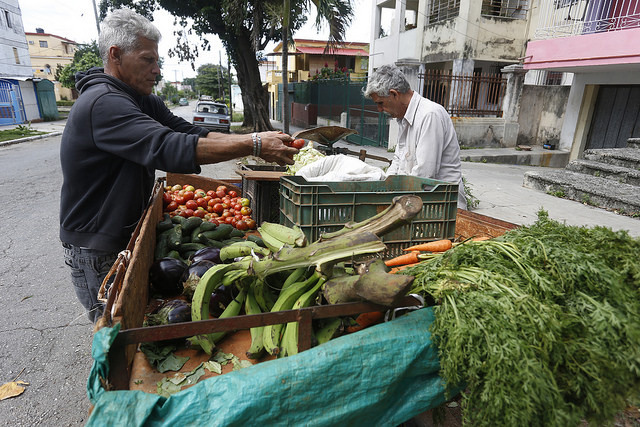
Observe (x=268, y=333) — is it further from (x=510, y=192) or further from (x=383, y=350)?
(x=510, y=192)

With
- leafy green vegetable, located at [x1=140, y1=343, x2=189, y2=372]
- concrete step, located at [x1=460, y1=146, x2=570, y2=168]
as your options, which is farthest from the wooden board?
concrete step, located at [x1=460, y1=146, x2=570, y2=168]

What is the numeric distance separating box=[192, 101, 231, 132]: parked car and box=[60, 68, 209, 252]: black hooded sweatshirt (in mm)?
17861

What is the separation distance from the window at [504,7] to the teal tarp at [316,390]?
20.4 meters

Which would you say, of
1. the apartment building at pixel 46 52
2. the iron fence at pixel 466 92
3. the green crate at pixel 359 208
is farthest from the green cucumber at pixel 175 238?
the apartment building at pixel 46 52

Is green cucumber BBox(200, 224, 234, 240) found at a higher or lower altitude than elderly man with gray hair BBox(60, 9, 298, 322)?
lower

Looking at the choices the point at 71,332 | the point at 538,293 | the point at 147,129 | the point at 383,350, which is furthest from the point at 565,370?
the point at 71,332

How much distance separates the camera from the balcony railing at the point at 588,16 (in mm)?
10664

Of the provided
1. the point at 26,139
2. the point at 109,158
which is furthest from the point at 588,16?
the point at 26,139

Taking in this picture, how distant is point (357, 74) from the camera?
33.9 meters

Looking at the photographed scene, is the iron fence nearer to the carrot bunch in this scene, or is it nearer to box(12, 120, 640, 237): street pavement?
box(12, 120, 640, 237): street pavement

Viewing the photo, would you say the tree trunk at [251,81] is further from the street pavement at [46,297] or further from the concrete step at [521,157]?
the street pavement at [46,297]

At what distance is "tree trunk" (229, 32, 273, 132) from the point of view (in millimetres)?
18750

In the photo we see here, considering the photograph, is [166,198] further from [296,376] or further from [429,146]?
[296,376]

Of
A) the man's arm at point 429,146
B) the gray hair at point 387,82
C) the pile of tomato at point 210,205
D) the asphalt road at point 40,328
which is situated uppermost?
the gray hair at point 387,82
